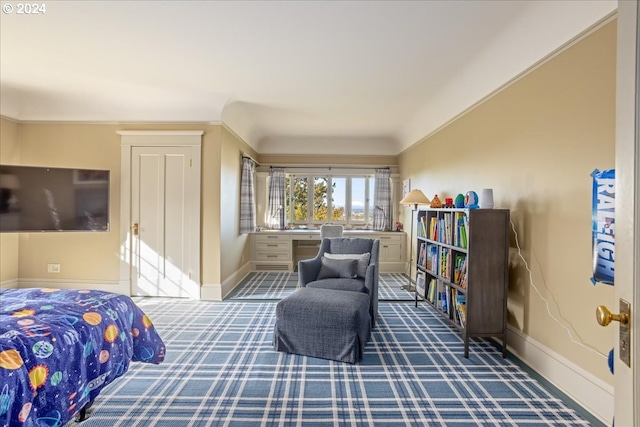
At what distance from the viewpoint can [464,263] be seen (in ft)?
9.05

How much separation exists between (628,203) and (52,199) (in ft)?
16.2

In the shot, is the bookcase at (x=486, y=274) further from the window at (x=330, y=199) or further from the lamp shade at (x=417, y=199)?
the window at (x=330, y=199)

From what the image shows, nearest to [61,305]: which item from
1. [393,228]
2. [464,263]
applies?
[464,263]

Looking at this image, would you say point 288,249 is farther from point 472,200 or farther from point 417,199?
point 472,200

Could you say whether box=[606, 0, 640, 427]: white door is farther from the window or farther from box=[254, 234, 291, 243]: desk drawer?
the window

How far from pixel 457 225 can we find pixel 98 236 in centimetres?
453

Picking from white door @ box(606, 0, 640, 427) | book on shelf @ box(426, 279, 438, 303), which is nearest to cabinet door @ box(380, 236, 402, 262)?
book on shelf @ box(426, 279, 438, 303)

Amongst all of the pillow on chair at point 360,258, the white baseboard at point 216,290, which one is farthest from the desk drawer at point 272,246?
the pillow on chair at point 360,258

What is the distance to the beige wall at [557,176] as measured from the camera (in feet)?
5.98

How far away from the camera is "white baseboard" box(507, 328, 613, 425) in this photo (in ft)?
5.81

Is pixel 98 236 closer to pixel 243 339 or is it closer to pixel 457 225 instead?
pixel 243 339

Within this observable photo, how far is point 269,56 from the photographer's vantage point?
2875 millimetres

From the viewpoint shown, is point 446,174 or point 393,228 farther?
point 393,228

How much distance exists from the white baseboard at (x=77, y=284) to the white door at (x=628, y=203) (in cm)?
483
